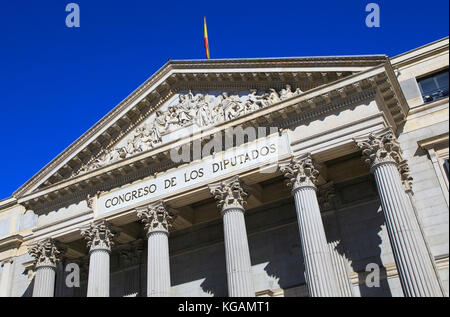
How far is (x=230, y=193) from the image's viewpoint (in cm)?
2261

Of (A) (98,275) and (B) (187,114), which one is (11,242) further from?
(B) (187,114)

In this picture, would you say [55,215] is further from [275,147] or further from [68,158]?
[275,147]

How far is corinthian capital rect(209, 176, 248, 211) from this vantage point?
73.9 feet

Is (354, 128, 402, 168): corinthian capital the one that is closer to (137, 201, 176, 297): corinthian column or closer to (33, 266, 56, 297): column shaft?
(137, 201, 176, 297): corinthian column

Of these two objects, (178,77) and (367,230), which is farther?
(178,77)

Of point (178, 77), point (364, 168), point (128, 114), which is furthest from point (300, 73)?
point (128, 114)

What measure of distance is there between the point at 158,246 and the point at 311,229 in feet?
22.7

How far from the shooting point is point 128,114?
27844 millimetres

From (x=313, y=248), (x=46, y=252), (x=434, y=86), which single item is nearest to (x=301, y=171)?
(x=313, y=248)

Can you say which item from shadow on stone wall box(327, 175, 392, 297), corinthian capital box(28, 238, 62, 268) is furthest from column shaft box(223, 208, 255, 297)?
corinthian capital box(28, 238, 62, 268)

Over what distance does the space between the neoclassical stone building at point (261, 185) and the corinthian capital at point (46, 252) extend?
7 centimetres

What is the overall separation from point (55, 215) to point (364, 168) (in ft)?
49.4
